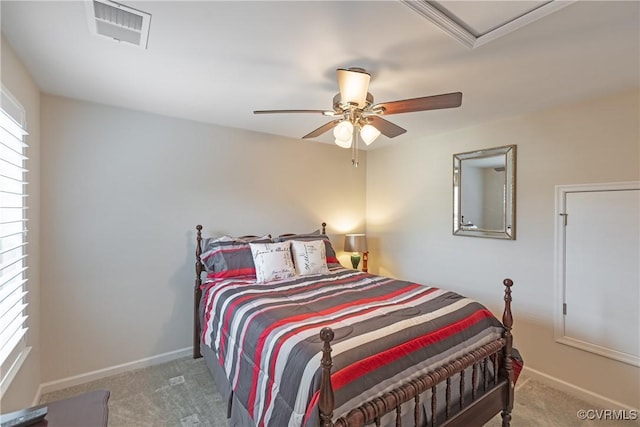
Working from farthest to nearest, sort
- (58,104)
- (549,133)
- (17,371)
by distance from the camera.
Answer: (549,133)
(58,104)
(17,371)

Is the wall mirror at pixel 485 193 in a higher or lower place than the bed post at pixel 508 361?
higher

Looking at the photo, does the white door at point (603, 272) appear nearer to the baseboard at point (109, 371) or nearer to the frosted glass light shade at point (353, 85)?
the frosted glass light shade at point (353, 85)

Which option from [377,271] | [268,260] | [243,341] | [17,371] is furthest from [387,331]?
[377,271]

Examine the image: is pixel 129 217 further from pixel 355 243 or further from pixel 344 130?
pixel 355 243

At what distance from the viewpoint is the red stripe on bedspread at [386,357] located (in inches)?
51.6

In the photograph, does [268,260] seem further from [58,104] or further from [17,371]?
[58,104]

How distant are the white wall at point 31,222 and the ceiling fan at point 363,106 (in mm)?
1479

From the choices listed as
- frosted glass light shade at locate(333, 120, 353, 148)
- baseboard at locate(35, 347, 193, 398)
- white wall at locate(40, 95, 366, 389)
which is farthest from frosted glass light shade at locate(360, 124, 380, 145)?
baseboard at locate(35, 347, 193, 398)

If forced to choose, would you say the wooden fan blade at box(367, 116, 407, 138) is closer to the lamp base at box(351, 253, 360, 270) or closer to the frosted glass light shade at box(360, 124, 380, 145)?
the frosted glass light shade at box(360, 124, 380, 145)

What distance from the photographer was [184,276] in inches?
122

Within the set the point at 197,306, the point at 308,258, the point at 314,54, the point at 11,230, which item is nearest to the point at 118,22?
the point at 314,54

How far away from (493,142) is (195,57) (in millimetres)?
2871

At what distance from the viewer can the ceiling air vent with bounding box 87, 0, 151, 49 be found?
1.46m

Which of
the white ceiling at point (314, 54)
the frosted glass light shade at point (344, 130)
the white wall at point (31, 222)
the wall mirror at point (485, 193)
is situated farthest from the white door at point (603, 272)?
the white wall at point (31, 222)
